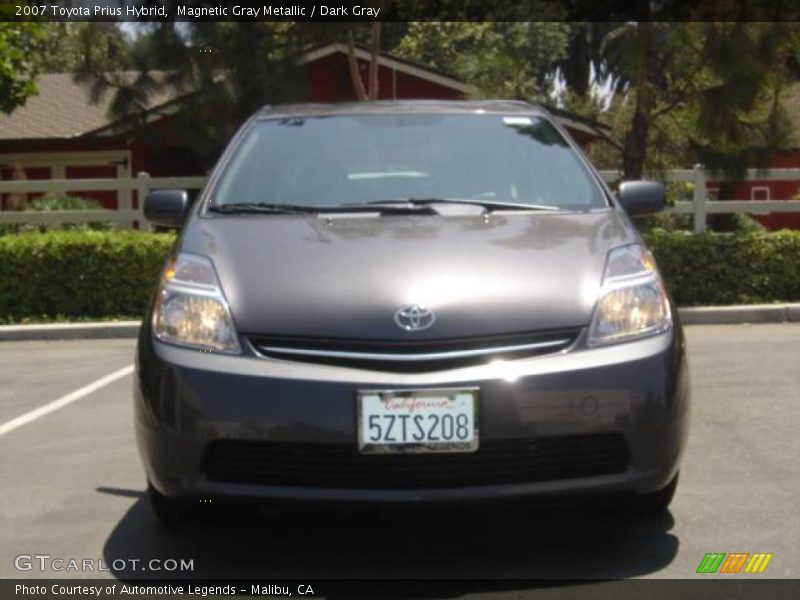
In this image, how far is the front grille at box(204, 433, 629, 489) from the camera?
3777mm

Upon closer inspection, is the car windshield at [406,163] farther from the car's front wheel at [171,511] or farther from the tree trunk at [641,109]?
the tree trunk at [641,109]

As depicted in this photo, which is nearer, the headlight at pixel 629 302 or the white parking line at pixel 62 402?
the headlight at pixel 629 302

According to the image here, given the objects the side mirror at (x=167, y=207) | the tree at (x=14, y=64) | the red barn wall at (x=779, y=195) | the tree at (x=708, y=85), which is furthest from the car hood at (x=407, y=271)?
the red barn wall at (x=779, y=195)

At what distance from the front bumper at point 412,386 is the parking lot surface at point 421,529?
0.26 m

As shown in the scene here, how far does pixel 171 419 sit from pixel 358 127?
1958 mm

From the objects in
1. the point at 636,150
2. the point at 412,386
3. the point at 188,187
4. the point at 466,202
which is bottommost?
the point at 188,187

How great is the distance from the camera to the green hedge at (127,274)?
12641 mm

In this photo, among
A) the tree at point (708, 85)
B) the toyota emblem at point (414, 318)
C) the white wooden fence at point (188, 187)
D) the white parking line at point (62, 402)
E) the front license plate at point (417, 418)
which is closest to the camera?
the front license plate at point (417, 418)

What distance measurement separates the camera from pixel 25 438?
6.60 m

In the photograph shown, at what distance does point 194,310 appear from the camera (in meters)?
4.06

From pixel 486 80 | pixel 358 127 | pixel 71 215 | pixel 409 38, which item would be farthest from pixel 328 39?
pixel 409 38

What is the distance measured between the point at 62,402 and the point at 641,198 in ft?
13.5

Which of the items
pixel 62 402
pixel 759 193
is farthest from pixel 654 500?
pixel 759 193

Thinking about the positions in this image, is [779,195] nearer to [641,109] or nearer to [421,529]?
[641,109]
